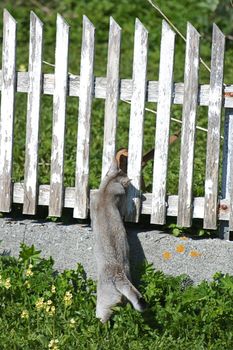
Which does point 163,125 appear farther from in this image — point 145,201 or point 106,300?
point 106,300

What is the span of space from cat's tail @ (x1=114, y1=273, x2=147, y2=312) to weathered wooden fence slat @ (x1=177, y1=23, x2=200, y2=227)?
675 millimetres

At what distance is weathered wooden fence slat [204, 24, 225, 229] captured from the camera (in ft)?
19.5

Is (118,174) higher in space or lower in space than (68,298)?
higher

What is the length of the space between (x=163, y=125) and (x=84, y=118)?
492mm

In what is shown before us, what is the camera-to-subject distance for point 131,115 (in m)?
6.14

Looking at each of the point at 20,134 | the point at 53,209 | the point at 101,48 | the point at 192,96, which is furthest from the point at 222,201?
the point at 101,48

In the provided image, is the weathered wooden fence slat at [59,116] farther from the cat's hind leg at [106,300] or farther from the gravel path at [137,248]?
the cat's hind leg at [106,300]

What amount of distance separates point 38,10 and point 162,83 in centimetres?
832

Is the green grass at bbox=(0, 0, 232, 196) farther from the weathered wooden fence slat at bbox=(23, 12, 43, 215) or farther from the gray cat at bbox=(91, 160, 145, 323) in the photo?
the gray cat at bbox=(91, 160, 145, 323)

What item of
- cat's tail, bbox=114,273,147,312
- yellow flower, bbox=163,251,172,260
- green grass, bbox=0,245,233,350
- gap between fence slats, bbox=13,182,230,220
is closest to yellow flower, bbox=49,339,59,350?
green grass, bbox=0,245,233,350

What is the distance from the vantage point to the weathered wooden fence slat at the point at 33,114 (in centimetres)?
621

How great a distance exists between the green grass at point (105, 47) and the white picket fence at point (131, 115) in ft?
3.59

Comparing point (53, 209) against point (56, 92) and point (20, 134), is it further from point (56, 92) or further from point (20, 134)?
point (20, 134)

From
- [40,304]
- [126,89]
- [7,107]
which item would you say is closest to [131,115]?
[126,89]
